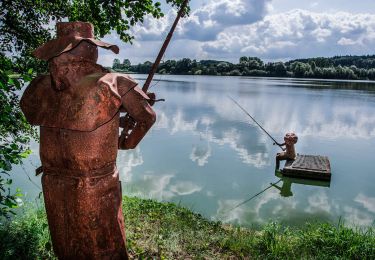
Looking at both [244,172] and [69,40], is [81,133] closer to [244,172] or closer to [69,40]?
[69,40]

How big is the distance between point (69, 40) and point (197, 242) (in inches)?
165

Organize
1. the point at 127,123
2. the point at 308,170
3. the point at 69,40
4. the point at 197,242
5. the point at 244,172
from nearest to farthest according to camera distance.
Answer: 1. the point at 69,40
2. the point at 127,123
3. the point at 197,242
4. the point at 308,170
5. the point at 244,172

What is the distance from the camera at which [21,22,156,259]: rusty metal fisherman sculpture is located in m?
2.79

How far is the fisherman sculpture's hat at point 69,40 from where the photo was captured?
9.23 ft

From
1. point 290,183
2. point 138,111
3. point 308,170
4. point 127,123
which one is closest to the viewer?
point 138,111

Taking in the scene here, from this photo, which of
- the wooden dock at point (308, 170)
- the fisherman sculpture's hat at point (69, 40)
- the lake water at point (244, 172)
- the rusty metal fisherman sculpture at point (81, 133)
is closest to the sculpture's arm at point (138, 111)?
the rusty metal fisherman sculpture at point (81, 133)

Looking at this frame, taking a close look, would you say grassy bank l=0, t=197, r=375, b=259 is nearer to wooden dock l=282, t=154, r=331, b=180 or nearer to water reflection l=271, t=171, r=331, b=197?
water reflection l=271, t=171, r=331, b=197

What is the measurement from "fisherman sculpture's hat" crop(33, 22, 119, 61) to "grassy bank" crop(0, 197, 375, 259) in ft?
9.07

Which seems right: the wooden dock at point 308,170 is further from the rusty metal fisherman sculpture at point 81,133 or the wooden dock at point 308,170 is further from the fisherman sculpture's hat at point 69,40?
the fisherman sculpture's hat at point 69,40

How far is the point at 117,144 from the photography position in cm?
315

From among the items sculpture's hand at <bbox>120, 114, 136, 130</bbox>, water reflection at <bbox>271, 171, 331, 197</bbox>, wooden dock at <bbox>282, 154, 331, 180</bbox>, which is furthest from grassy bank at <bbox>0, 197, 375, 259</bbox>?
wooden dock at <bbox>282, 154, 331, 180</bbox>

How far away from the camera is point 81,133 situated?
292 cm

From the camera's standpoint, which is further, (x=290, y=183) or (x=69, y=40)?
(x=290, y=183)

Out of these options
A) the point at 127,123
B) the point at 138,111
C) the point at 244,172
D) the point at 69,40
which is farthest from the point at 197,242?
the point at 244,172
